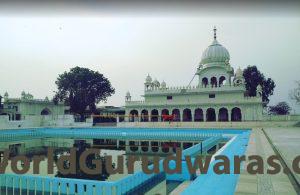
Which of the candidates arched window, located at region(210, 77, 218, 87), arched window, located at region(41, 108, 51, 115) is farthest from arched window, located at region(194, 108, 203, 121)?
arched window, located at region(41, 108, 51, 115)

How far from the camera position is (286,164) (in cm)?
804

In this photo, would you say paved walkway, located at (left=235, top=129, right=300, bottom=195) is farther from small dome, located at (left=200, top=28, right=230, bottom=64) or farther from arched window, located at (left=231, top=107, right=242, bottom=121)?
small dome, located at (left=200, top=28, right=230, bottom=64)

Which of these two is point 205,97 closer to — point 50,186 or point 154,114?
point 154,114

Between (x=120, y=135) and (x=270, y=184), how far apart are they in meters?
22.0

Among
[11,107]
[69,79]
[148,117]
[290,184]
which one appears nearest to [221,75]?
[148,117]

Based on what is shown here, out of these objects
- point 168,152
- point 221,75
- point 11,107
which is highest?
point 221,75

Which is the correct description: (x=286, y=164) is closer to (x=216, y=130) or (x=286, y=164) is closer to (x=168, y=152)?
(x=168, y=152)

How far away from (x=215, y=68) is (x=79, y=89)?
20252 mm

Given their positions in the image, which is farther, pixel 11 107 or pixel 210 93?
pixel 11 107

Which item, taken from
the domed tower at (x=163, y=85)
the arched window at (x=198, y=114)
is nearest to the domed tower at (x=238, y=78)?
the arched window at (x=198, y=114)

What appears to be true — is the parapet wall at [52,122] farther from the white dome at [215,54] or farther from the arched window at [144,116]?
the white dome at [215,54]

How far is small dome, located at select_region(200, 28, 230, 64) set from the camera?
4105cm

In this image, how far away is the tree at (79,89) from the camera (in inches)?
1692

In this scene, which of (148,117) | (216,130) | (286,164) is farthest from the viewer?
(148,117)
